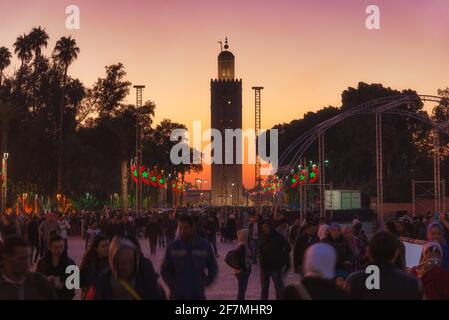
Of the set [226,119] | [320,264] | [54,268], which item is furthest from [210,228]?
[226,119]

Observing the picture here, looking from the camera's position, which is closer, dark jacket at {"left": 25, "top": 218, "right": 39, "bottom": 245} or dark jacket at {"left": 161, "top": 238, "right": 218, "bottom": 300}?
dark jacket at {"left": 161, "top": 238, "right": 218, "bottom": 300}

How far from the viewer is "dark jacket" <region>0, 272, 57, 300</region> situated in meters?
5.57

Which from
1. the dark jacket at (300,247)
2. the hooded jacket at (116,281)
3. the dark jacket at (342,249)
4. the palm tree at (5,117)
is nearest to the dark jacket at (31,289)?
the hooded jacket at (116,281)

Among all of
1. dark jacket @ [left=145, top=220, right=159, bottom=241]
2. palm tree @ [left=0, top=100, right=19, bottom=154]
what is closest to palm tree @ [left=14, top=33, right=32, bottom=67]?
palm tree @ [left=0, top=100, right=19, bottom=154]

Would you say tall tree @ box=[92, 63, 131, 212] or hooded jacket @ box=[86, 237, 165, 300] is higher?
tall tree @ box=[92, 63, 131, 212]

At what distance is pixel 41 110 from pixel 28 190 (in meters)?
7.33

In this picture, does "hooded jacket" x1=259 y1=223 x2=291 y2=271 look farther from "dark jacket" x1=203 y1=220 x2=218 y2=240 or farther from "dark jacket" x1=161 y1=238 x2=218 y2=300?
"dark jacket" x1=203 y1=220 x2=218 y2=240

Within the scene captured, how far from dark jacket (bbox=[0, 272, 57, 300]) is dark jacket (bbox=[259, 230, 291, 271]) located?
7218 mm

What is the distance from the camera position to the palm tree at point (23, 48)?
70438 mm

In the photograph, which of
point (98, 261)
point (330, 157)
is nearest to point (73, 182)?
point (330, 157)

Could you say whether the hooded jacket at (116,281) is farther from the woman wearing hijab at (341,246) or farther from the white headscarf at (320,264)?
the woman wearing hijab at (341,246)

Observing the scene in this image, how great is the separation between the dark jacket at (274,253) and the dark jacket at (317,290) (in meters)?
7.60
